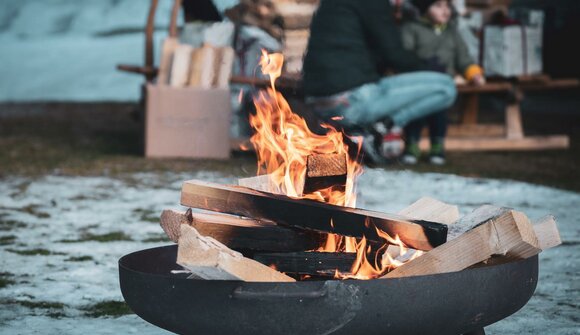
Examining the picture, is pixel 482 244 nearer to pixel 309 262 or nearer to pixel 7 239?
pixel 309 262

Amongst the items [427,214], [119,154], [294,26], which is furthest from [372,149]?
[427,214]

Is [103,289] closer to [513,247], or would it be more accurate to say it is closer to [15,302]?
[15,302]

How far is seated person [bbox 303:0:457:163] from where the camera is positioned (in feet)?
21.2

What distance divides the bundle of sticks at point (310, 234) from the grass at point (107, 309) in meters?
0.79

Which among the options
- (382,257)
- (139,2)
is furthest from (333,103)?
(139,2)

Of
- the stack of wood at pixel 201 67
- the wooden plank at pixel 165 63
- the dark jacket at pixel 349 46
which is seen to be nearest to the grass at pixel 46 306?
the dark jacket at pixel 349 46

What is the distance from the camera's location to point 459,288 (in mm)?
2221

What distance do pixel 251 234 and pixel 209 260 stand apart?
1.23ft

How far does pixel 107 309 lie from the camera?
341 centimetres

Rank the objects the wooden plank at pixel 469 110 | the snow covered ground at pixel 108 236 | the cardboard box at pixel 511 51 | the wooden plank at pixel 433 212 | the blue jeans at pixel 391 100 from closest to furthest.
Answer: the wooden plank at pixel 433 212
the snow covered ground at pixel 108 236
the blue jeans at pixel 391 100
the cardboard box at pixel 511 51
the wooden plank at pixel 469 110

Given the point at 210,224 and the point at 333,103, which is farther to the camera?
the point at 333,103

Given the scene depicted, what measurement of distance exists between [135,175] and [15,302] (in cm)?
335

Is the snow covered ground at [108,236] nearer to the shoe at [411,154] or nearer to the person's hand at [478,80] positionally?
the shoe at [411,154]

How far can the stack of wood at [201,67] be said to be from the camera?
7.66m
